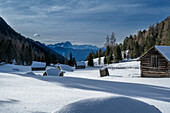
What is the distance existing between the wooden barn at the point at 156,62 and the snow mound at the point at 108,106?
62.7 ft

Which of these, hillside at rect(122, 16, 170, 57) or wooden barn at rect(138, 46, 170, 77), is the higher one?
hillside at rect(122, 16, 170, 57)

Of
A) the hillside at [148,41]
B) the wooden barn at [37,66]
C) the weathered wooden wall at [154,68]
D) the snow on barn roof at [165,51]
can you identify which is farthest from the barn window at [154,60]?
the wooden barn at [37,66]

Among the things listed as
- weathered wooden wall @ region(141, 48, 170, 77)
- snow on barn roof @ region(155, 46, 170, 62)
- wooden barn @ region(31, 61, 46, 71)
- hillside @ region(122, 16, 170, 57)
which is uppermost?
hillside @ region(122, 16, 170, 57)

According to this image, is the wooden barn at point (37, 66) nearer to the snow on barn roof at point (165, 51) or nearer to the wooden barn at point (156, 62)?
the wooden barn at point (156, 62)

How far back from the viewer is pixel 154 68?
2092 cm

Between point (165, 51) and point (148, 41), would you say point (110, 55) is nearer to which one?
point (148, 41)

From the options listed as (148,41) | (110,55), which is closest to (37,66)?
(110,55)

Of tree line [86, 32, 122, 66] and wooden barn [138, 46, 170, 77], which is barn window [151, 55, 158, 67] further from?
tree line [86, 32, 122, 66]

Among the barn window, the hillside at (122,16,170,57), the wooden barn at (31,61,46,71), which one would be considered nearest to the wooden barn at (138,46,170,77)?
the barn window

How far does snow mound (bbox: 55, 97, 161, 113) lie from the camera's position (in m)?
2.79

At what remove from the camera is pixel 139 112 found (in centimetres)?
295

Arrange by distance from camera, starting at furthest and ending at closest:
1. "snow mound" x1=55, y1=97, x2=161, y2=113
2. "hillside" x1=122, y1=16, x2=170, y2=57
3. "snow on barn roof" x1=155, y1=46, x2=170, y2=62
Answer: "hillside" x1=122, y1=16, x2=170, y2=57
"snow on barn roof" x1=155, y1=46, x2=170, y2=62
"snow mound" x1=55, y1=97, x2=161, y2=113

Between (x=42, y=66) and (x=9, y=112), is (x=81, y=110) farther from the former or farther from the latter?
(x=42, y=66)

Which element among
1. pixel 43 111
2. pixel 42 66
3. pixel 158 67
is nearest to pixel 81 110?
pixel 43 111
